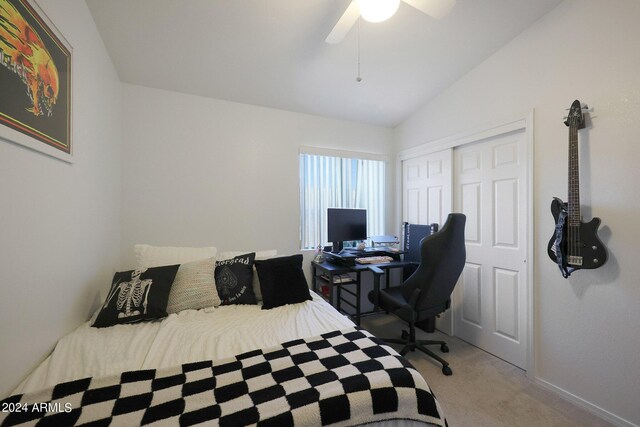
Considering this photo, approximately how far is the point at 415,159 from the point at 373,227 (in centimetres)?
99

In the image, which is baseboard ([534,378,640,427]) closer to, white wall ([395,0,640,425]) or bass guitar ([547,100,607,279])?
white wall ([395,0,640,425])

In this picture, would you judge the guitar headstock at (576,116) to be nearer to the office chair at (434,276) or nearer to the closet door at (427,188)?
the office chair at (434,276)

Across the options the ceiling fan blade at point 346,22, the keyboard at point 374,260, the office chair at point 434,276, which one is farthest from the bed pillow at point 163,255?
the ceiling fan blade at point 346,22

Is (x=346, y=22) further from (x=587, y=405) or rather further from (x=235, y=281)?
(x=587, y=405)

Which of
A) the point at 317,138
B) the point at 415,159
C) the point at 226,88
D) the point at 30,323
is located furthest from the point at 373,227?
the point at 30,323

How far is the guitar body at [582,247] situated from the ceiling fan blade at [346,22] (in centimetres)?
181

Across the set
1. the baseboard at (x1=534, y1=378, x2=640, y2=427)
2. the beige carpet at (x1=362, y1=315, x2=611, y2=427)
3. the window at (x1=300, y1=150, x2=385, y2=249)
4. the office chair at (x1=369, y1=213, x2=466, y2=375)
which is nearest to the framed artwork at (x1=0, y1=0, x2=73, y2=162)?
the window at (x1=300, y1=150, x2=385, y2=249)

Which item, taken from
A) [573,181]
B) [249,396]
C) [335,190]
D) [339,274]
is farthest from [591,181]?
[249,396]

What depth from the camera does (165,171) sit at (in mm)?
2293

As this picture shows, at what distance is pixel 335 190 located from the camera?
119 inches

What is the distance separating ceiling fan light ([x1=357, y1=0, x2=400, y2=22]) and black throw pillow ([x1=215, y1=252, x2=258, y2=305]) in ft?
5.84

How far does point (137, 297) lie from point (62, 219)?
592mm

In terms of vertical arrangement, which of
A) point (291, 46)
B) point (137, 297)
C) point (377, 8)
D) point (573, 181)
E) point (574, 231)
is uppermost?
point (291, 46)

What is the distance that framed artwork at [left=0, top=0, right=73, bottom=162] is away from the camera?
3.21 ft
